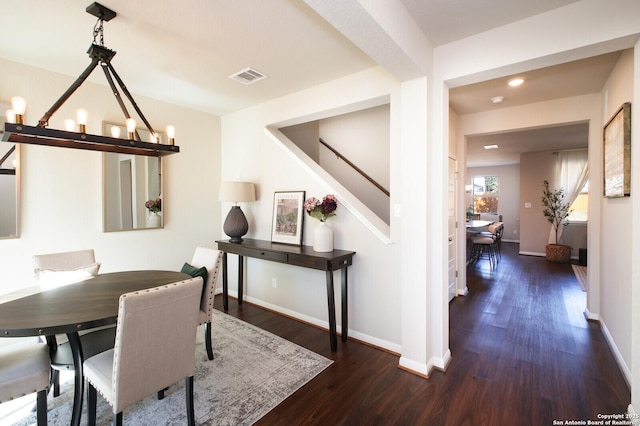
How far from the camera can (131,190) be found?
341 centimetres

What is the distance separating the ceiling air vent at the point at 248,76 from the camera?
282 cm

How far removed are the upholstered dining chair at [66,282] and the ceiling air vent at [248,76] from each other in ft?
7.00

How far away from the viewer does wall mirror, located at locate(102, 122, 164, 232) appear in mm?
3225

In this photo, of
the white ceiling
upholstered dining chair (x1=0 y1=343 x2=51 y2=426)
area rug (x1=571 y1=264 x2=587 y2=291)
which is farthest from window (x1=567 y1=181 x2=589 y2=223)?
upholstered dining chair (x1=0 y1=343 x2=51 y2=426)

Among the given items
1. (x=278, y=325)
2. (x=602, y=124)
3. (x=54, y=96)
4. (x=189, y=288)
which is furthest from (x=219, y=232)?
(x=602, y=124)

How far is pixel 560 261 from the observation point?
21.7 feet

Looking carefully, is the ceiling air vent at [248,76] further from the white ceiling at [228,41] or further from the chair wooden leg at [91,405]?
the chair wooden leg at [91,405]

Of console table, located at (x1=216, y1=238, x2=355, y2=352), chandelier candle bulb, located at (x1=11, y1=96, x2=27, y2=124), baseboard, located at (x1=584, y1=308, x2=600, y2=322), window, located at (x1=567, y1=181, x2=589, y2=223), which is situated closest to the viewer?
chandelier candle bulb, located at (x1=11, y1=96, x2=27, y2=124)

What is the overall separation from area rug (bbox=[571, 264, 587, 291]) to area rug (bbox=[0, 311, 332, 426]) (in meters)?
4.77

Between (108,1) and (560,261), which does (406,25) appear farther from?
(560,261)

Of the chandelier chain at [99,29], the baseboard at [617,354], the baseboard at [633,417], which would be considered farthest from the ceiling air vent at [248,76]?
the baseboard at [617,354]

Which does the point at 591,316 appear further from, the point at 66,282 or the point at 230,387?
the point at 66,282

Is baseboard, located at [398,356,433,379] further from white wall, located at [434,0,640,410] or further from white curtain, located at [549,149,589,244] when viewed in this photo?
white curtain, located at [549,149,589,244]

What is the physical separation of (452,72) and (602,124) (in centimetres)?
220
